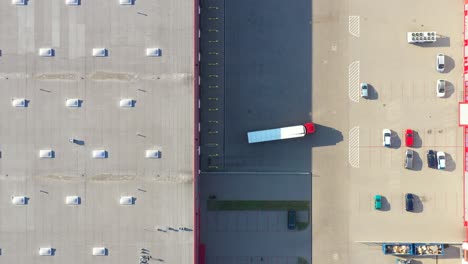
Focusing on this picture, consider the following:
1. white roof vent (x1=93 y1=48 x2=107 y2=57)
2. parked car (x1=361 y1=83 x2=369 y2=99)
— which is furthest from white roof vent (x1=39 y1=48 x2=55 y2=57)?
parked car (x1=361 y1=83 x2=369 y2=99)

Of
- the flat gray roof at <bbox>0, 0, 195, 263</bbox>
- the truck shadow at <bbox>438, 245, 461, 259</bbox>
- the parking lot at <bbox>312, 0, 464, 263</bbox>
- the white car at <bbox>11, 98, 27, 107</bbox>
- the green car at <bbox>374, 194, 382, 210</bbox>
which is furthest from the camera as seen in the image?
the truck shadow at <bbox>438, 245, 461, 259</bbox>

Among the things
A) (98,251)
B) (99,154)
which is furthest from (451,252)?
(99,154)

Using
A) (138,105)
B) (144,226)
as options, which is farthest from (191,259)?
(138,105)

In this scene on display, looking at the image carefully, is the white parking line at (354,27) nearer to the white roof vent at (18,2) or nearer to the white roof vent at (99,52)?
the white roof vent at (99,52)

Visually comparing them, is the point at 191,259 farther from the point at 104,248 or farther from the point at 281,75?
the point at 281,75

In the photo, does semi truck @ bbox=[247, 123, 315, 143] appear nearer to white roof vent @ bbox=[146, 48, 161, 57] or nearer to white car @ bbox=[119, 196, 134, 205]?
white roof vent @ bbox=[146, 48, 161, 57]

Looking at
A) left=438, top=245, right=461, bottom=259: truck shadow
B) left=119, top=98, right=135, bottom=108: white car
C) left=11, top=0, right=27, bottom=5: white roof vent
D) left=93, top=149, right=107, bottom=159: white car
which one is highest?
left=11, top=0, right=27, bottom=5: white roof vent

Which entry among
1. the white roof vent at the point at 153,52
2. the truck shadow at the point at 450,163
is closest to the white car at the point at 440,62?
the truck shadow at the point at 450,163
